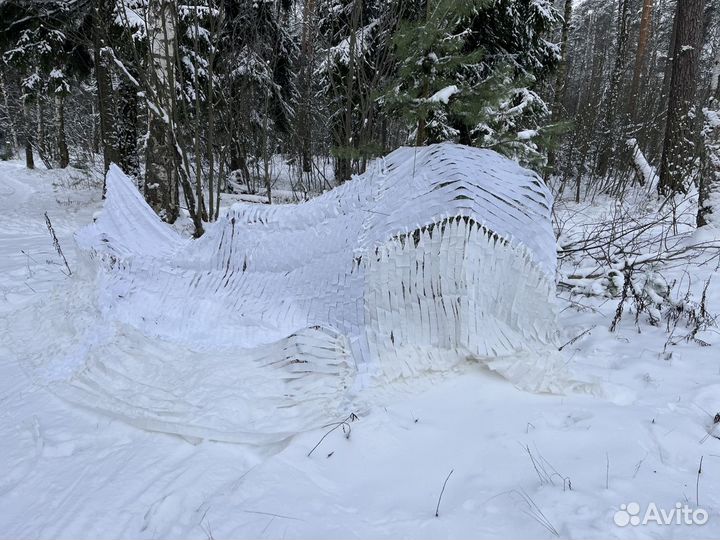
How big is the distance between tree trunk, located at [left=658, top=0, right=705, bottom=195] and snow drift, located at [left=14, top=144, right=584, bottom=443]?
234 inches

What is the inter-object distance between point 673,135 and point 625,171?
4267 millimetres

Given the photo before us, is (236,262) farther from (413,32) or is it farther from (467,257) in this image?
(413,32)

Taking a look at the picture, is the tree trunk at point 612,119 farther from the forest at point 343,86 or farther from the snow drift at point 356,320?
the snow drift at point 356,320

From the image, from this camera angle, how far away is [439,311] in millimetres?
2256

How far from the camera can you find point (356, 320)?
2473mm

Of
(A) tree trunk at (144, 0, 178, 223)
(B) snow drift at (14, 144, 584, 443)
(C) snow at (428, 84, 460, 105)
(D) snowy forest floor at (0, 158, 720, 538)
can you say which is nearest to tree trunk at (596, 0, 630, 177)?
(C) snow at (428, 84, 460, 105)

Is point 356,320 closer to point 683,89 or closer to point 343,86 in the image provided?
point 343,86

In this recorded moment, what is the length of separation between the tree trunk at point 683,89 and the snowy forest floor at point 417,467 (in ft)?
20.1

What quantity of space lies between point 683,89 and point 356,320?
773 centimetres

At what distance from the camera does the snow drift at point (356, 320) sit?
2148 mm

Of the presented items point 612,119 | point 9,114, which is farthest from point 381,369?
point 9,114

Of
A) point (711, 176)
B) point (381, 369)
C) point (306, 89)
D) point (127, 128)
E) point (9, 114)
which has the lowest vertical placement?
point (381, 369)

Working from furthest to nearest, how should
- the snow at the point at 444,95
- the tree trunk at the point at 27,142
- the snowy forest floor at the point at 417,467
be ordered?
the tree trunk at the point at 27,142, the snow at the point at 444,95, the snowy forest floor at the point at 417,467

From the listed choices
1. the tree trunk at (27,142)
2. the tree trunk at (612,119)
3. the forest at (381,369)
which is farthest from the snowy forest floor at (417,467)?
the tree trunk at (27,142)
